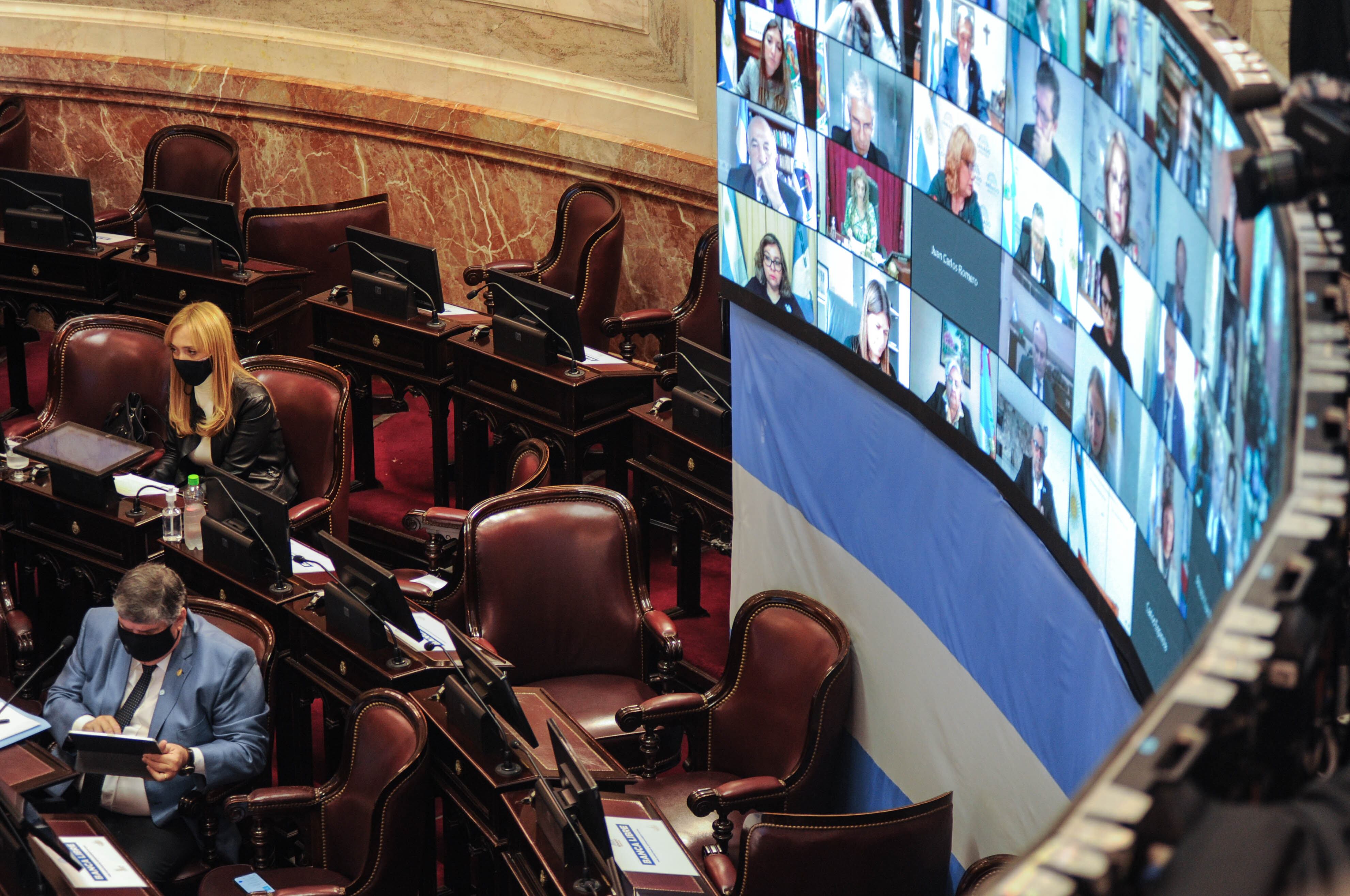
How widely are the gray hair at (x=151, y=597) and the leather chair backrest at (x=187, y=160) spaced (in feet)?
14.6

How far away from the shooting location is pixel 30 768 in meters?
4.17

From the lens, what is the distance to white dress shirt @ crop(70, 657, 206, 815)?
4.27m

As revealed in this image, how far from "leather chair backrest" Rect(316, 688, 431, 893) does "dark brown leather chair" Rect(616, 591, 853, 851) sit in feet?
2.33

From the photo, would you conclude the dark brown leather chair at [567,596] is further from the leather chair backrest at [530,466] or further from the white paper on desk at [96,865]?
the white paper on desk at [96,865]

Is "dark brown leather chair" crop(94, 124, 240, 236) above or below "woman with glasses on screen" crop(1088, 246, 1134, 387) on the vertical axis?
below

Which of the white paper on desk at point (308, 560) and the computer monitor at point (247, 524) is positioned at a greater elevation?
the computer monitor at point (247, 524)

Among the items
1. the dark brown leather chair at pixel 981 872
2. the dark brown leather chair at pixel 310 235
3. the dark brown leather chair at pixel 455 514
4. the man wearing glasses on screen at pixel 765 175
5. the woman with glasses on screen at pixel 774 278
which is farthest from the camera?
the dark brown leather chair at pixel 310 235

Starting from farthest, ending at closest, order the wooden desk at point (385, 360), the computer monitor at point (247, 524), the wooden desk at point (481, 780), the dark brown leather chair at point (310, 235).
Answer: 1. the dark brown leather chair at point (310, 235)
2. the wooden desk at point (385, 360)
3. the computer monitor at point (247, 524)
4. the wooden desk at point (481, 780)

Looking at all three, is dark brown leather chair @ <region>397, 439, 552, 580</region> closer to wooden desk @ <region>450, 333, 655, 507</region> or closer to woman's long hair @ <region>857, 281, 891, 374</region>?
wooden desk @ <region>450, 333, 655, 507</region>

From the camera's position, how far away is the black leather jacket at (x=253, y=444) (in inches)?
219

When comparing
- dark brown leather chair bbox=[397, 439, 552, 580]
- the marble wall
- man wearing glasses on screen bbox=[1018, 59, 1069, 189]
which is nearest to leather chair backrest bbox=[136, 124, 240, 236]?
the marble wall

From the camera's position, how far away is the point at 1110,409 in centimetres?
262

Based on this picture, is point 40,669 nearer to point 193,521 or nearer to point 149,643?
point 149,643

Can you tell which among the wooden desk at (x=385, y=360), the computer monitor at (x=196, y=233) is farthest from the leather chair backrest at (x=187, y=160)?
the wooden desk at (x=385, y=360)
